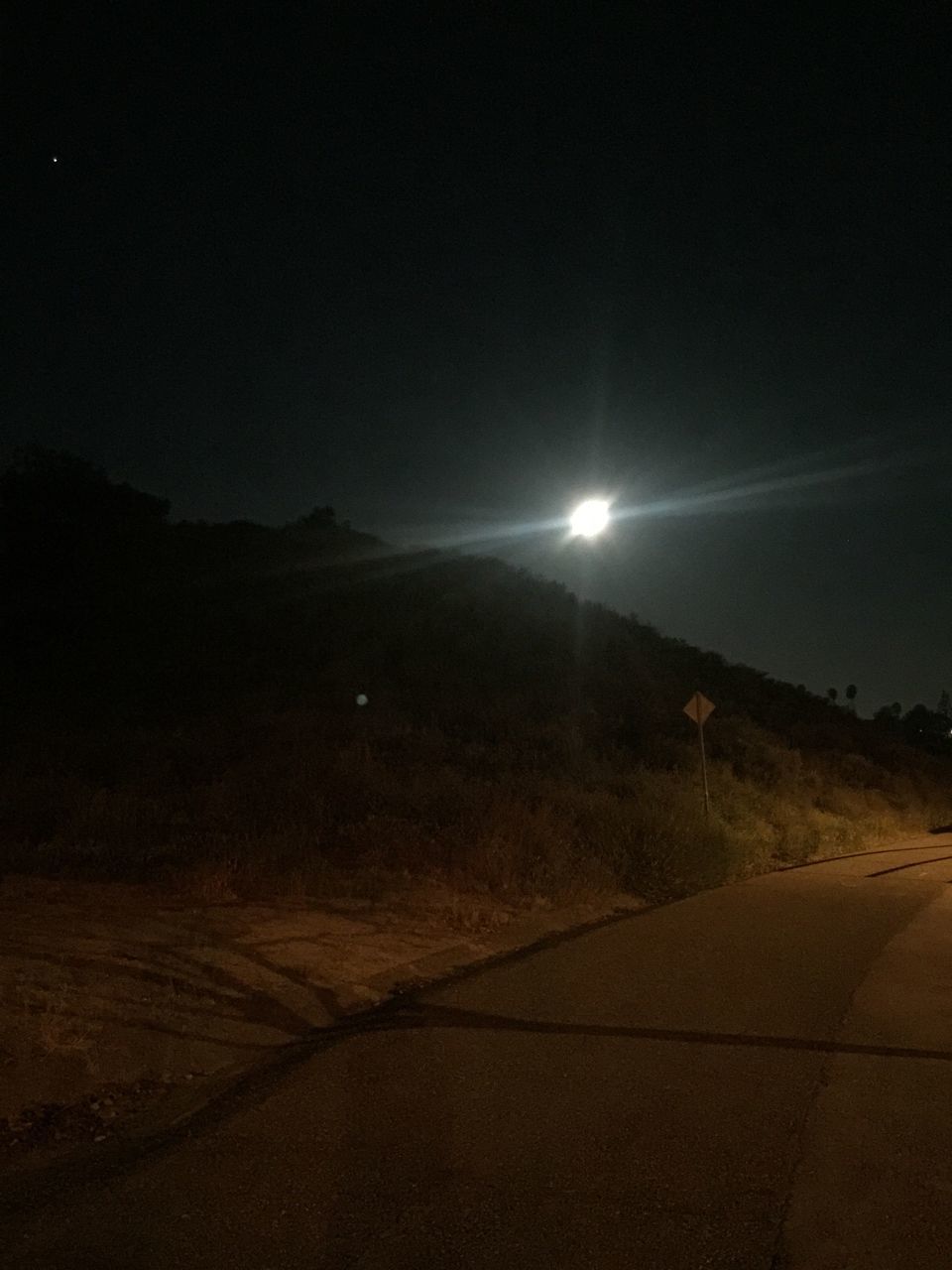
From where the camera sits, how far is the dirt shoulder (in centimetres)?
691

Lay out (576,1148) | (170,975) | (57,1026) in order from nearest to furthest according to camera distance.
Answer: (576,1148), (57,1026), (170,975)

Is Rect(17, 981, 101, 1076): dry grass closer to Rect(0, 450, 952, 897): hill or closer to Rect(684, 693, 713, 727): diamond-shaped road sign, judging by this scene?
Rect(0, 450, 952, 897): hill

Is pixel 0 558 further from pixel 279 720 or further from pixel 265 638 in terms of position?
pixel 279 720

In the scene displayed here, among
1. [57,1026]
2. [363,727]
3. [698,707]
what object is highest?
[363,727]

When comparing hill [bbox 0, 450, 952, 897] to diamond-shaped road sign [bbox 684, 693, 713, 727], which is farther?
diamond-shaped road sign [bbox 684, 693, 713, 727]

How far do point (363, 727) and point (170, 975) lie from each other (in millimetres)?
18742

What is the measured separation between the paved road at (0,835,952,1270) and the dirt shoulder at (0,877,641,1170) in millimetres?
738

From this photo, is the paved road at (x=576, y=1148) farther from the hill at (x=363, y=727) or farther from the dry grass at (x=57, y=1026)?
the hill at (x=363, y=727)

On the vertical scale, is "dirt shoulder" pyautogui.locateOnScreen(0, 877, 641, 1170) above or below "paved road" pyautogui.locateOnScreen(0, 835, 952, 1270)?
above

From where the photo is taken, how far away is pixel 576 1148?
5.85 metres

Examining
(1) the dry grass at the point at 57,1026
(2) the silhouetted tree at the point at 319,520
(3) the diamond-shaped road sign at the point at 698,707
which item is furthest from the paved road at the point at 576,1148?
(2) the silhouetted tree at the point at 319,520

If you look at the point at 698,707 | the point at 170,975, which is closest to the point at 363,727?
the point at 698,707

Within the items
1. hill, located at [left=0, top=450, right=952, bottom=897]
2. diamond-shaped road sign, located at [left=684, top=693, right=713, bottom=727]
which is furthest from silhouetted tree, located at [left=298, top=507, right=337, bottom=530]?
diamond-shaped road sign, located at [left=684, top=693, right=713, bottom=727]

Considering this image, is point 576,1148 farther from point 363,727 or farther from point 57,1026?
point 363,727
